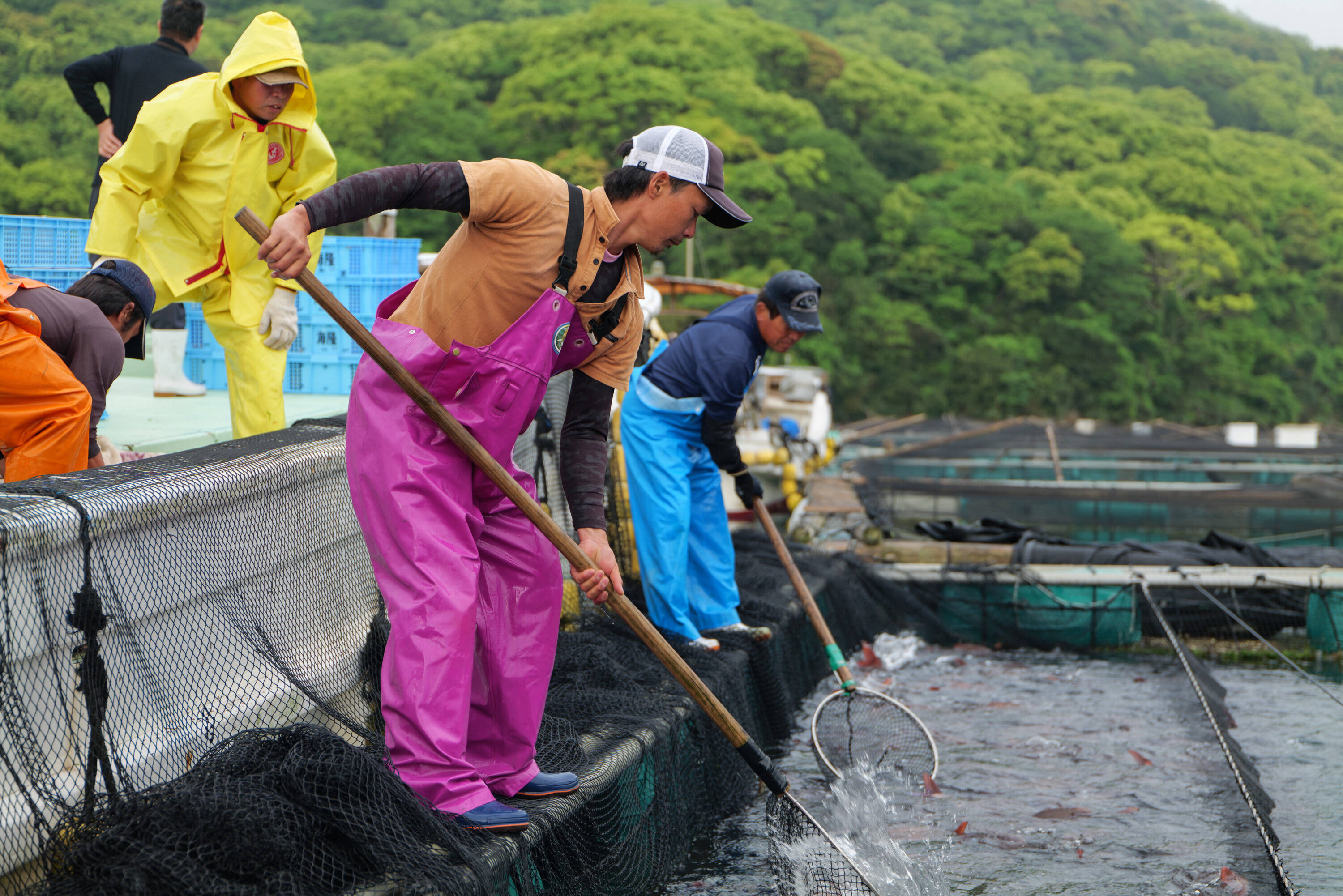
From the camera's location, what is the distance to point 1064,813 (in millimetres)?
5305

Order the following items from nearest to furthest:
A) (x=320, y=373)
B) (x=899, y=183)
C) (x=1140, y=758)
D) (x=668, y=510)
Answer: (x=668, y=510)
(x=1140, y=758)
(x=320, y=373)
(x=899, y=183)

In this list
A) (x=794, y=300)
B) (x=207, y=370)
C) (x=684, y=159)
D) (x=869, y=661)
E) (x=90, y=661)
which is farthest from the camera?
(x=207, y=370)

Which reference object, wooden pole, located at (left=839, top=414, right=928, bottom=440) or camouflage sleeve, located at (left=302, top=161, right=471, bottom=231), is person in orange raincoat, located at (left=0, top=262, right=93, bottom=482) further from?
wooden pole, located at (left=839, top=414, right=928, bottom=440)

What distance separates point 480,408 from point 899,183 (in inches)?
2125

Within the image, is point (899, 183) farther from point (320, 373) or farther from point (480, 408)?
point (480, 408)

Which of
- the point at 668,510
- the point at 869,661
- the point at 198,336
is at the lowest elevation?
the point at 869,661

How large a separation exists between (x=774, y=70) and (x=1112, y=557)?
54.9 meters

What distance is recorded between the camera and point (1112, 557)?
928 cm

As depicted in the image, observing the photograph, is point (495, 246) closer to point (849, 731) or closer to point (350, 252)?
point (849, 731)

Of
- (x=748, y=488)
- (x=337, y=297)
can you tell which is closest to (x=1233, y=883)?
(x=748, y=488)

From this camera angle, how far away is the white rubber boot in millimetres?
8109

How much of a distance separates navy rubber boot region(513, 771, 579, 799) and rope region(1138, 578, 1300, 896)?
261 centimetres


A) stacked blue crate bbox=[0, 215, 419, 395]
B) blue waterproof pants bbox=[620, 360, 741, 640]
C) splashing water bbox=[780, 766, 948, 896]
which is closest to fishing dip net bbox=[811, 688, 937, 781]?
splashing water bbox=[780, 766, 948, 896]

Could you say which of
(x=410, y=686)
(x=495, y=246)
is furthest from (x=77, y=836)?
(x=495, y=246)
